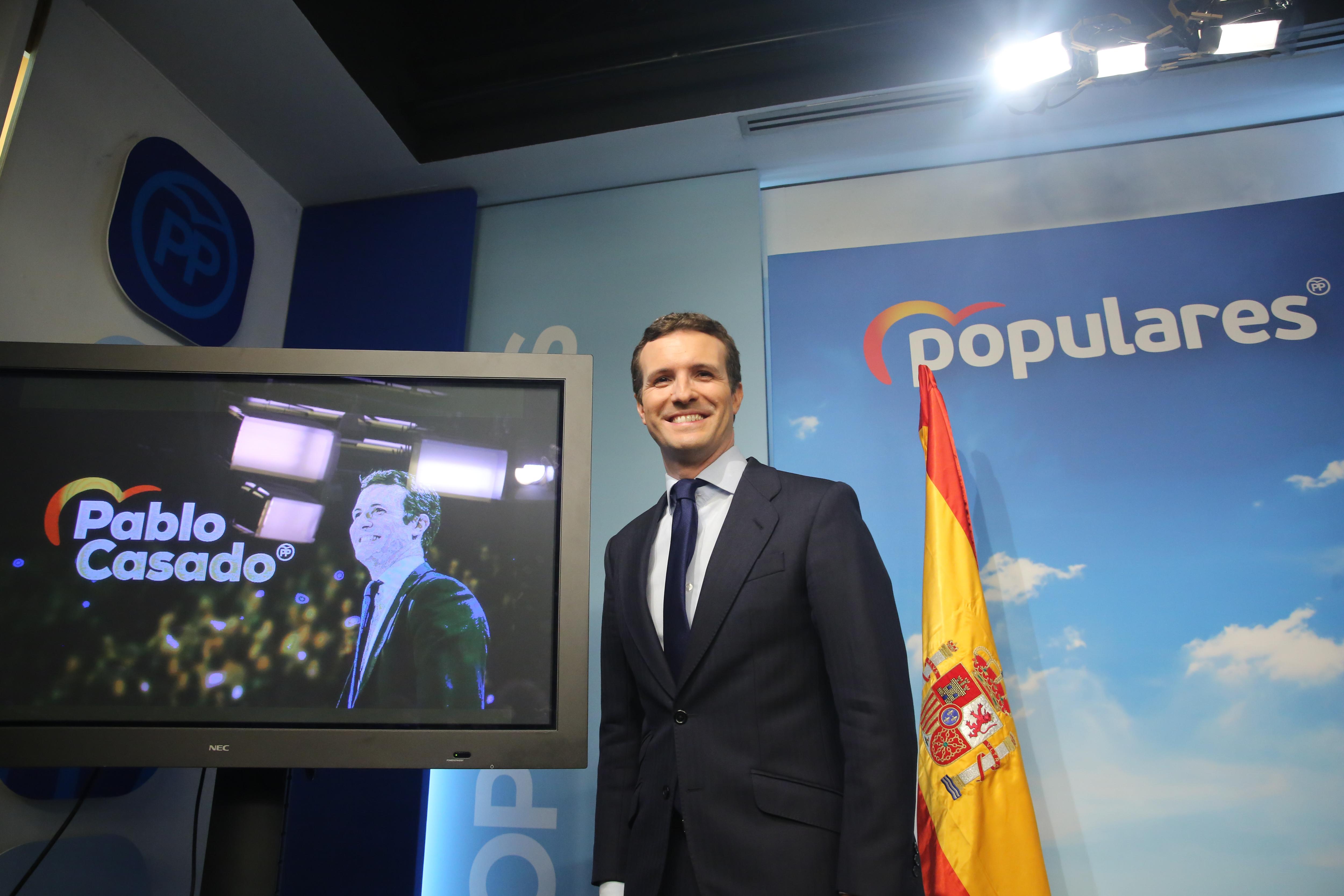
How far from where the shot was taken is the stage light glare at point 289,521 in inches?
63.7

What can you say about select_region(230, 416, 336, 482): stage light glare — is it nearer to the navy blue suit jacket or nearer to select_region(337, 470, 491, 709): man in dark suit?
select_region(337, 470, 491, 709): man in dark suit

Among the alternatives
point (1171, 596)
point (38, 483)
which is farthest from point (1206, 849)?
point (38, 483)

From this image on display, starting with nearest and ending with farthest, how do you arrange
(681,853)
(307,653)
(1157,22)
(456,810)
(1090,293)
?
(681,853) → (307,653) → (1157,22) → (456,810) → (1090,293)

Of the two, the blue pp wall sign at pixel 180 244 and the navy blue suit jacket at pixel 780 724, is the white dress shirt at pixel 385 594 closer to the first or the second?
the navy blue suit jacket at pixel 780 724

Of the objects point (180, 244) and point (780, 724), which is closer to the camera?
point (780, 724)

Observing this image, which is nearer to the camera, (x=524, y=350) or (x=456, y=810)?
(x=456, y=810)

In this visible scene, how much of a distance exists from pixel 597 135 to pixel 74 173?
6.03 ft

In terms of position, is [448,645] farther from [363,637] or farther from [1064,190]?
[1064,190]

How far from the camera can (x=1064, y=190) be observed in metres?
3.23

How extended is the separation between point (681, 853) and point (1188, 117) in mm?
3471

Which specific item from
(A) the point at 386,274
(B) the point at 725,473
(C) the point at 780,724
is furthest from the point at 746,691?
(A) the point at 386,274

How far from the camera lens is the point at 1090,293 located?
3025mm

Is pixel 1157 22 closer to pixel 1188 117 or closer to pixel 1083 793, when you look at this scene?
pixel 1188 117

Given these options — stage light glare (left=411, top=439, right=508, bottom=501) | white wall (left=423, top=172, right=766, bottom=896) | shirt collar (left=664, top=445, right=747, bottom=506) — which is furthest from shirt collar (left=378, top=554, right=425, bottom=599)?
white wall (left=423, top=172, right=766, bottom=896)
